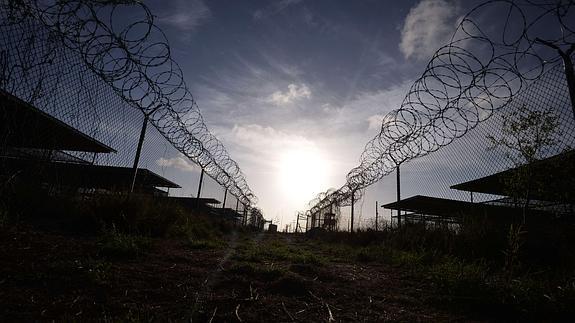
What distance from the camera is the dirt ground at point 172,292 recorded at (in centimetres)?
182

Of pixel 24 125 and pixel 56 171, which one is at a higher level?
pixel 24 125

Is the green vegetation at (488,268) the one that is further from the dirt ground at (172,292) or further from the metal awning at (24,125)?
the metal awning at (24,125)

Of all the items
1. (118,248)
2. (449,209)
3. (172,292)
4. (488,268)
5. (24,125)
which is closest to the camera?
(172,292)

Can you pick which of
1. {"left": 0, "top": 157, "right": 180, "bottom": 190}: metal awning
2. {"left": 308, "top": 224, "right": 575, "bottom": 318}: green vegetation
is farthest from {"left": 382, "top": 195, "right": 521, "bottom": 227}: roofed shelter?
{"left": 0, "top": 157, "right": 180, "bottom": 190}: metal awning

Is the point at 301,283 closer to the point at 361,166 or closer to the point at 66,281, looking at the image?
the point at 66,281

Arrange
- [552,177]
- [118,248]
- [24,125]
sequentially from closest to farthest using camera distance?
[118,248]
[24,125]
[552,177]

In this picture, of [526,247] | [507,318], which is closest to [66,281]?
[507,318]

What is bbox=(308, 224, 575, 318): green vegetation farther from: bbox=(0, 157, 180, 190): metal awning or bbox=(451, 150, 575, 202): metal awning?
bbox=(0, 157, 180, 190): metal awning

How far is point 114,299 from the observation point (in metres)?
2.01

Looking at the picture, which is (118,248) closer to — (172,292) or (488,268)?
(172,292)

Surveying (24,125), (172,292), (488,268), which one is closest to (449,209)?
Result: (488,268)

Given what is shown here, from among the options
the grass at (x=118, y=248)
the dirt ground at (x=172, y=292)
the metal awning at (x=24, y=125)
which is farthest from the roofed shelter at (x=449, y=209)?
the metal awning at (x=24, y=125)

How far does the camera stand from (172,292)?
2.30 m

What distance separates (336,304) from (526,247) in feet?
13.9
